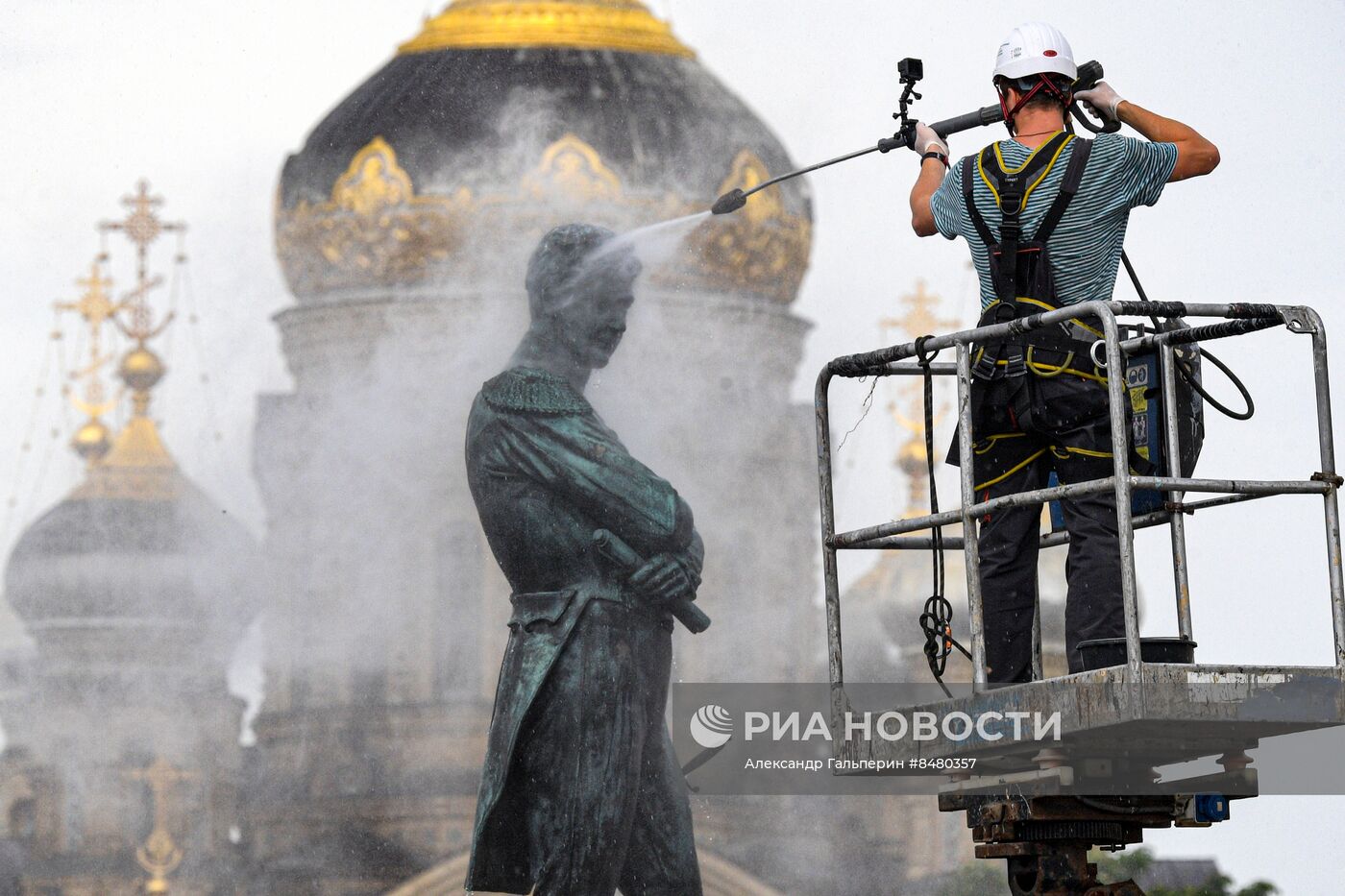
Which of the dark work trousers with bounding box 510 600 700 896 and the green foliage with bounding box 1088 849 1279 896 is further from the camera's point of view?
the green foliage with bounding box 1088 849 1279 896

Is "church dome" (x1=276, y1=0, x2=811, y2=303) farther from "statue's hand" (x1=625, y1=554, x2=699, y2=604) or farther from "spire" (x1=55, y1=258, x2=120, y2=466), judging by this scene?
"statue's hand" (x1=625, y1=554, x2=699, y2=604)

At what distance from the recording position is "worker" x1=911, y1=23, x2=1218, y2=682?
9.38 metres

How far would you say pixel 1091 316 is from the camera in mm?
9414

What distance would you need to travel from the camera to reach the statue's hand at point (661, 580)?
1075 cm

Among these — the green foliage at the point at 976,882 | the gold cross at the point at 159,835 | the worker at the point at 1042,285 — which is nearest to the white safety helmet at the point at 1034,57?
the worker at the point at 1042,285

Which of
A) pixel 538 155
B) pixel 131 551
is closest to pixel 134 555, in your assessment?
pixel 131 551

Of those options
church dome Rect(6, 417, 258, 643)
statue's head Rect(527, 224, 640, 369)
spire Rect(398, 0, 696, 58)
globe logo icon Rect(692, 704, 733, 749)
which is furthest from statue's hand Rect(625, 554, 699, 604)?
church dome Rect(6, 417, 258, 643)

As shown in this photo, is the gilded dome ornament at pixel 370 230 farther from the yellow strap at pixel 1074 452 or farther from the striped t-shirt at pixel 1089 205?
the yellow strap at pixel 1074 452

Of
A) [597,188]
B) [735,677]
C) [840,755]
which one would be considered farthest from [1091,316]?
[735,677]

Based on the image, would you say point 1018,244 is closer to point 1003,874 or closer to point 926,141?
point 926,141

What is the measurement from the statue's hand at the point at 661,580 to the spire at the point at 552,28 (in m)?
35.5

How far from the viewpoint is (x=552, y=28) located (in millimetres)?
46656

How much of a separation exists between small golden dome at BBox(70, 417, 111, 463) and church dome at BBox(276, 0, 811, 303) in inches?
187

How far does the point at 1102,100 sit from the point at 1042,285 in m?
0.57
